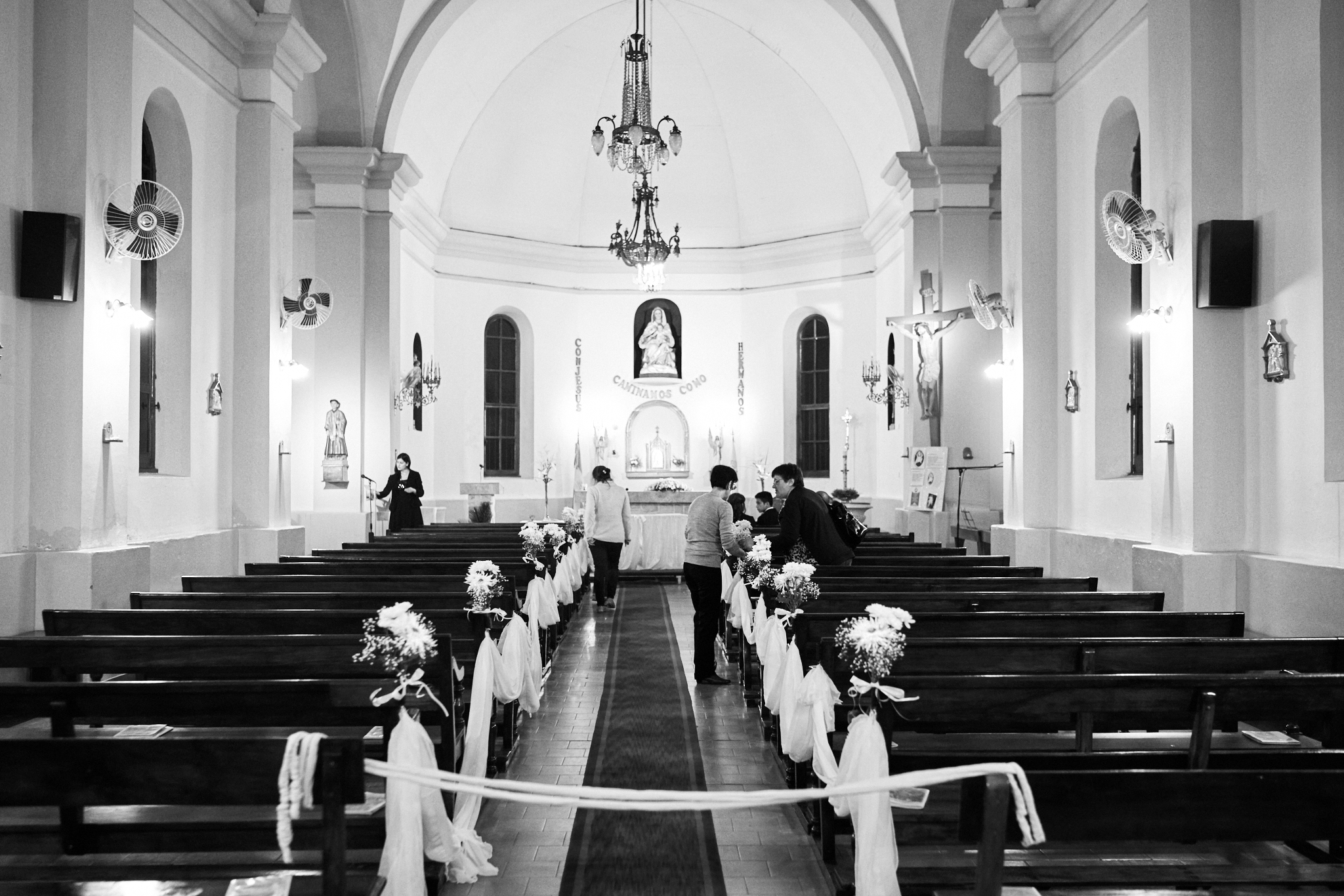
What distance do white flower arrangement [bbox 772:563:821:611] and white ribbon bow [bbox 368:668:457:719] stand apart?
239 centimetres

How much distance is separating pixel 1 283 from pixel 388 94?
8449 millimetres

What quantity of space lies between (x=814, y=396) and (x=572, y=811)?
1638cm

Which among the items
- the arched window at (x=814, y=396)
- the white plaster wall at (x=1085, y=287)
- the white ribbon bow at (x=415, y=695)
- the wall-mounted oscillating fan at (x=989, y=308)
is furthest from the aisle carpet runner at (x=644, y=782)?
the arched window at (x=814, y=396)

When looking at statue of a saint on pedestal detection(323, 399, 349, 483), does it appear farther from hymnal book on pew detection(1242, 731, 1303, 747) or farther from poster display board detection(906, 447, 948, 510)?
hymnal book on pew detection(1242, 731, 1303, 747)

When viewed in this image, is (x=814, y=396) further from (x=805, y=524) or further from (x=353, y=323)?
(x=805, y=524)

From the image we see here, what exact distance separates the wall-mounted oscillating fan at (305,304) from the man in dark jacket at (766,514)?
16.6 feet

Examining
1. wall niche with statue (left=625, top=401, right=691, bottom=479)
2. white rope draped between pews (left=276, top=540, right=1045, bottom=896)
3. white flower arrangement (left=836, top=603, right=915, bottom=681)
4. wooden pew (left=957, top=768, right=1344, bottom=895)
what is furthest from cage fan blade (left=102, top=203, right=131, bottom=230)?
wall niche with statue (left=625, top=401, right=691, bottom=479)

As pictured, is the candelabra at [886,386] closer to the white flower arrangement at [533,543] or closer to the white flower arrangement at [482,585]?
the white flower arrangement at [533,543]

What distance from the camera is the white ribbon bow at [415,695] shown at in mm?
4043

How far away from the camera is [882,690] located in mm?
4055

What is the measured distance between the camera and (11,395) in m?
7.34

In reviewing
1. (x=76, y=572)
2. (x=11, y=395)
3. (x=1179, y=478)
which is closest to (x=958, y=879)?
(x=1179, y=478)

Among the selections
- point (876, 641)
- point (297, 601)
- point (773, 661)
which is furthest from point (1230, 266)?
point (297, 601)

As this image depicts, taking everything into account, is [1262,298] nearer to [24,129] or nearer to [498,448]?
[24,129]
